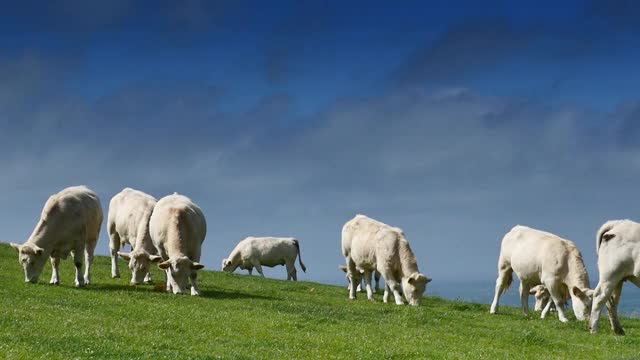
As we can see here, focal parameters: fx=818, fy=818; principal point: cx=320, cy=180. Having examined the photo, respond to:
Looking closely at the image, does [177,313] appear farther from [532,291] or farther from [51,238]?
[532,291]

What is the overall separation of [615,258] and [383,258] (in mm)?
10191

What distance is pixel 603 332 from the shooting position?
24562mm

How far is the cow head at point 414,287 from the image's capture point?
30.6m

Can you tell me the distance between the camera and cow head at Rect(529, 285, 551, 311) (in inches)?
1376

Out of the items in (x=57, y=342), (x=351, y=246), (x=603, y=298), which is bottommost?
(x=57, y=342)

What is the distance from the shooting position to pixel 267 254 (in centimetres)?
5856

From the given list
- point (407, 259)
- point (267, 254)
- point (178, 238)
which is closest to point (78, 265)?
point (178, 238)

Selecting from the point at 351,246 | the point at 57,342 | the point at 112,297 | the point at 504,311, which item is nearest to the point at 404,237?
the point at 351,246

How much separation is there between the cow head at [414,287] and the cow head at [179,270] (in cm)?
785

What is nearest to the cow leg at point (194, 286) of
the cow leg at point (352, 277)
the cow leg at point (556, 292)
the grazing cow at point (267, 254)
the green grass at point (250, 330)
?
the green grass at point (250, 330)

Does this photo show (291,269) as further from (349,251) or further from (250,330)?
(250,330)

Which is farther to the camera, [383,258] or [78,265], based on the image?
[383,258]

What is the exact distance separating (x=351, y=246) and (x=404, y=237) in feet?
9.57

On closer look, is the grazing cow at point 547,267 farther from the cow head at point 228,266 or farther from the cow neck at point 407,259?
the cow head at point 228,266
